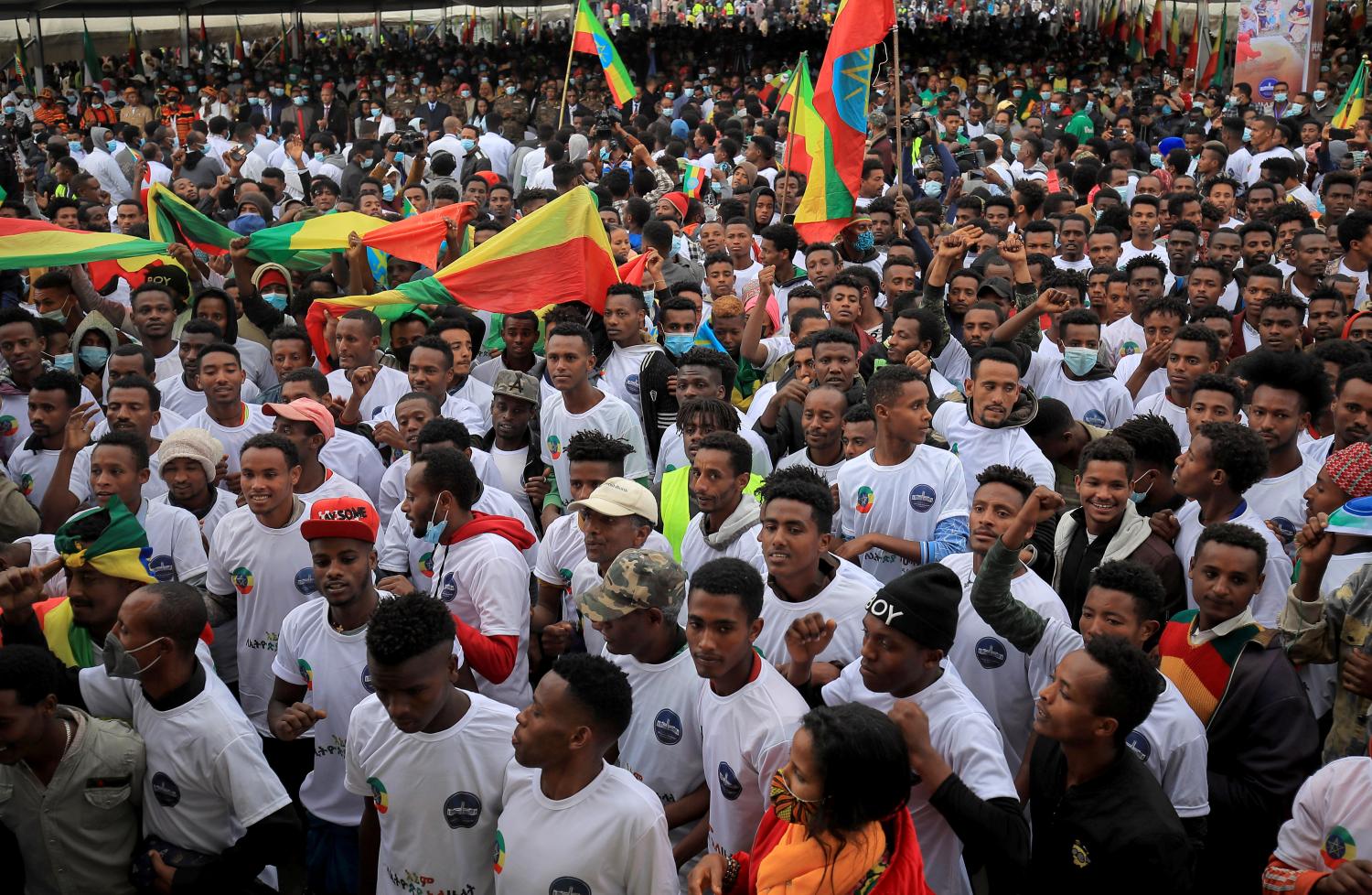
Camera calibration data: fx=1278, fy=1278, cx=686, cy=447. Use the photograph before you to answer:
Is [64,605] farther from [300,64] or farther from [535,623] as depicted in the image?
[300,64]

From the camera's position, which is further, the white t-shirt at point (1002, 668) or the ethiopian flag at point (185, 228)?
the ethiopian flag at point (185, 228)

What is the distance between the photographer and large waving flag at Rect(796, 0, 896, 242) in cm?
1048

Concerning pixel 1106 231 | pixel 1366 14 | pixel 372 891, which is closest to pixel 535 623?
pixel 372 891

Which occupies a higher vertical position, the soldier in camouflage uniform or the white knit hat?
the white knit hat

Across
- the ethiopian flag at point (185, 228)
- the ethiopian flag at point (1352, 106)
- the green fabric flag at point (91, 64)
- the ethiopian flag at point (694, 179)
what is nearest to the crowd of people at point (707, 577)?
the ethiopian flag at point (185, 228)

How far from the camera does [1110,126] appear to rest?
1967cm

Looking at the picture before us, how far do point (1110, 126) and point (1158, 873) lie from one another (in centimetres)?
1811

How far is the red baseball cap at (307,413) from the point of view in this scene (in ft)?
20.4

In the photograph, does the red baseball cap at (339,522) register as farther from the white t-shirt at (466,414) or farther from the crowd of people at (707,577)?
the white t-shirt at (466,414)

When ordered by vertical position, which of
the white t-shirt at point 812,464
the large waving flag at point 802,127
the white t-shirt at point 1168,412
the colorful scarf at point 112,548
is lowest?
the white t-shirt at point 1168,412

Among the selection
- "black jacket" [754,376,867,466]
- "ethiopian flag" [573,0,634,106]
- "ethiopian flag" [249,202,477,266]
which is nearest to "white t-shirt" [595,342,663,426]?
"black jacket" [754,376,867,466]

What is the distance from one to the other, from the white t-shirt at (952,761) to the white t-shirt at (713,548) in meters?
1.26

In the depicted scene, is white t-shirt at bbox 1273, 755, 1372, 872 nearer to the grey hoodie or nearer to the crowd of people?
the crowd of people

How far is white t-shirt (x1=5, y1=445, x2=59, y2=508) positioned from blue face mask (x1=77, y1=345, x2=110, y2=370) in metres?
1.51
